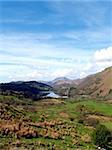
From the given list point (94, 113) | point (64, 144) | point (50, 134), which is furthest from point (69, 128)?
point (94, 113)

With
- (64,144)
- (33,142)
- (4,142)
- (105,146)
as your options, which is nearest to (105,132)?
(105,146)

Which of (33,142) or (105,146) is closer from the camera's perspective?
(33,142)

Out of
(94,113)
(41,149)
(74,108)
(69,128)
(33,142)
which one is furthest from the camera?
(74,108)

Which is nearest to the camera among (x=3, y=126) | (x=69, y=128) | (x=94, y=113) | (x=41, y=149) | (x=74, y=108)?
(x=41, y=149)

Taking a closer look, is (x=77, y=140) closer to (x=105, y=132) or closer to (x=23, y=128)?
(x=105, y=132)

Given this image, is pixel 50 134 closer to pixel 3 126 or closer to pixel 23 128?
pixel 23 128

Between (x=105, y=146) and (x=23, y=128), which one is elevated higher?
(x=23, y=128)

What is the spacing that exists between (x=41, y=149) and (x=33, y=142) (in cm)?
629

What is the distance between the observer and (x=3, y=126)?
52.8 meters

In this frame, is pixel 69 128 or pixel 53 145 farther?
pixel 69 128

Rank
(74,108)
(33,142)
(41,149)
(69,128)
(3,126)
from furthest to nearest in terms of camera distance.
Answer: (74,108) < (69,128) < (3,126) < (33,142) < (41,149)

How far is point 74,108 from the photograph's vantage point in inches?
4894

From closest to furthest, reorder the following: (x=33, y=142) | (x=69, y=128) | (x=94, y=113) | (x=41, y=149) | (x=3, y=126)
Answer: (x=41, y=149) < (x=33, y=142) < (x=3, y=126) < (x=69, y=128) < (x=94, y=113)

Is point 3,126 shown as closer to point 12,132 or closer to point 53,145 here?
point 12,132
